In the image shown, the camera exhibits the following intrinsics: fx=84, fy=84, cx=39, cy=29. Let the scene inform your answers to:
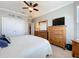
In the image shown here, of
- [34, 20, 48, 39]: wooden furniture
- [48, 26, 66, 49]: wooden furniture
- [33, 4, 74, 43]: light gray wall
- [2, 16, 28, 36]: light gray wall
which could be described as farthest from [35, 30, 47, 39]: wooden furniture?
[33, 4, 74, 43]: light gray wall

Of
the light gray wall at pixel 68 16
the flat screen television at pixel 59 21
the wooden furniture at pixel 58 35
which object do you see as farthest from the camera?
the flat screen television at pixel 59 21

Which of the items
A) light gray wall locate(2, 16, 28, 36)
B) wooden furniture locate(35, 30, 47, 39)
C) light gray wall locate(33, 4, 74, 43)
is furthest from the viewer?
wooden furniture locate(35, 30, 47, 39)

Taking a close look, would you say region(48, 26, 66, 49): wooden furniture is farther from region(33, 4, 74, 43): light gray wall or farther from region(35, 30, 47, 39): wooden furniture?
region(35, 30, 47, 39): wooden furniture

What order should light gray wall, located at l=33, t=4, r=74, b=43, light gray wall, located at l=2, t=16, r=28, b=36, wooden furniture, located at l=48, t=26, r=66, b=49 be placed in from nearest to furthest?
light gray wall, located at l=33, t=4, r=74, b=43 → wooden furniture, located at l=48, t=26, r=66, b=49 → light gray wall, located at l=2, t=16, r=28, b=36

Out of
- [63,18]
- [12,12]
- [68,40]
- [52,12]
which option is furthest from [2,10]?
[68,40]

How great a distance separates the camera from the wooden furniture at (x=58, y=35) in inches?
181

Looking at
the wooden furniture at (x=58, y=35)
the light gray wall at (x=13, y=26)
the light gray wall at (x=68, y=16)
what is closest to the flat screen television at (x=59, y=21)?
the light gray wall at (x=68, y=16)

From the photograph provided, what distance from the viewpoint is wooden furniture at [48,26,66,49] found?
4602 mm

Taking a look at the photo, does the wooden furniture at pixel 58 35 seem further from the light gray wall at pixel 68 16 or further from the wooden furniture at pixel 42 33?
the wooden furniture at pixel 42 33

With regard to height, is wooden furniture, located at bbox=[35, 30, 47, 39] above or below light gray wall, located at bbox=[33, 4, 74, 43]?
below

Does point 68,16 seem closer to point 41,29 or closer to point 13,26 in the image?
point 41,29

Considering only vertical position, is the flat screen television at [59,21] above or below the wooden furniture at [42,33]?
above

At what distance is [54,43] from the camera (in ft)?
18.1

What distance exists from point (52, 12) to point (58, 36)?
1.90 metres
